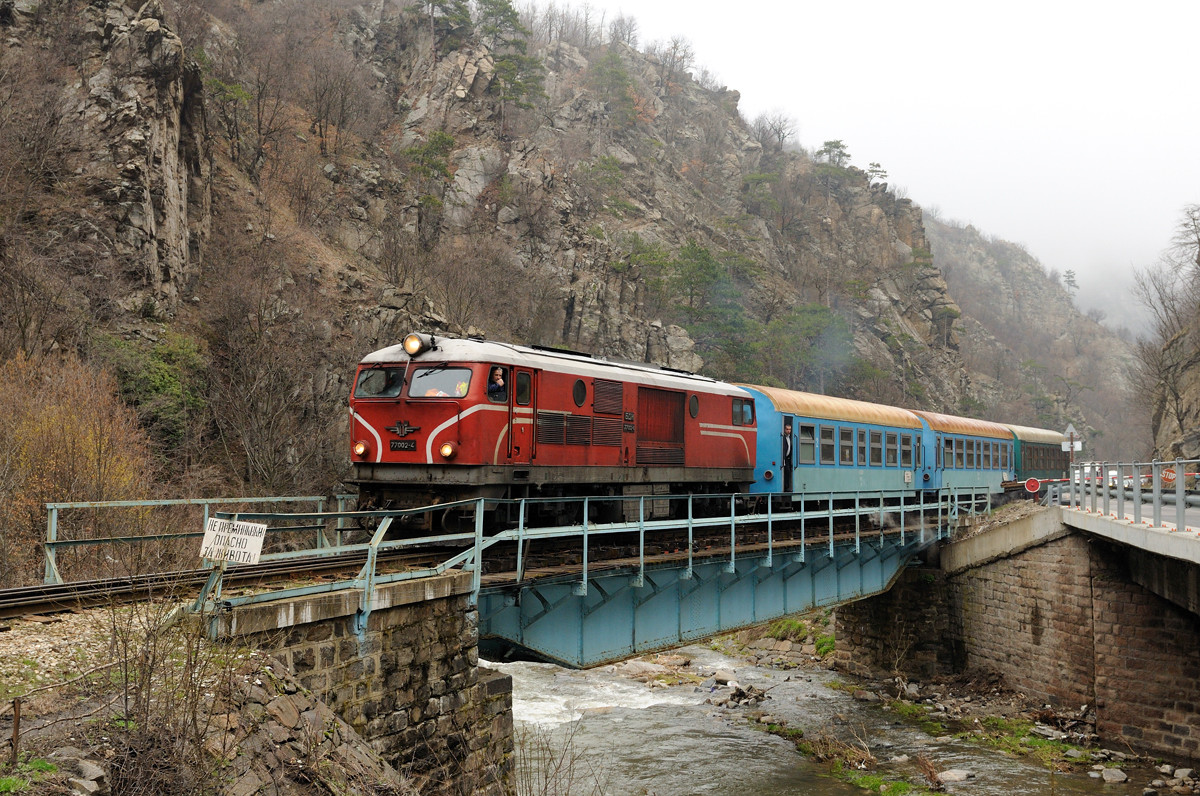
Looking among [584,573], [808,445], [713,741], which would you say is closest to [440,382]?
[584,573]

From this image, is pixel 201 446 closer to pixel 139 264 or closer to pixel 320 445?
pixel 320 445

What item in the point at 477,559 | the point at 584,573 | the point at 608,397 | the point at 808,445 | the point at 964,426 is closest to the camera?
the point at 477,559

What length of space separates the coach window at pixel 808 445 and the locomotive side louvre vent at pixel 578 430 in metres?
8.55

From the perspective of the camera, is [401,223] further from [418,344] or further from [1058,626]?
[1058,626]

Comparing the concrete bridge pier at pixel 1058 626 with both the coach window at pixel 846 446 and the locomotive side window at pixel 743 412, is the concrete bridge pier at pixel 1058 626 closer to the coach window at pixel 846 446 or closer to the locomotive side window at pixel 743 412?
the coach window at pixel 846 446

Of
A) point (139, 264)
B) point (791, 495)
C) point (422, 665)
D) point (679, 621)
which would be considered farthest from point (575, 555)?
point (139, 264)

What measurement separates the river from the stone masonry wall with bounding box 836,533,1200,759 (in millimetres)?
2010

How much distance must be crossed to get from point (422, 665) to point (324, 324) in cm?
2175

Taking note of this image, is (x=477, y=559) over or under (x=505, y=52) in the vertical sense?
under

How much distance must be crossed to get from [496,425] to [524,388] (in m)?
0.89

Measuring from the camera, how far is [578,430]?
1328cm

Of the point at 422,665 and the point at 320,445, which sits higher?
the point at 320,445

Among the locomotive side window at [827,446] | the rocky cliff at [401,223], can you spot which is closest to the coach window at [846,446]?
the locomotive side window at [827,446]

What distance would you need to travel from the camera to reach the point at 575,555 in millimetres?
13102
